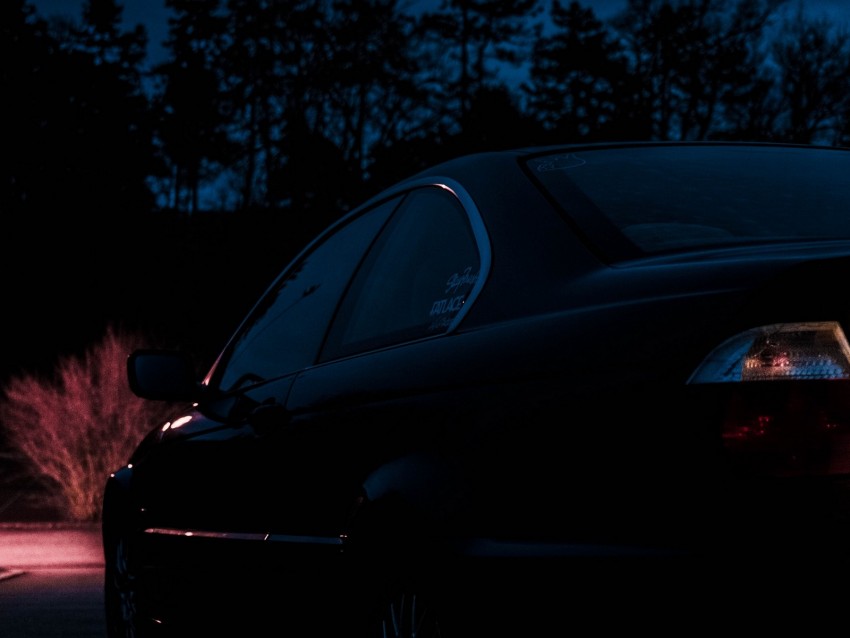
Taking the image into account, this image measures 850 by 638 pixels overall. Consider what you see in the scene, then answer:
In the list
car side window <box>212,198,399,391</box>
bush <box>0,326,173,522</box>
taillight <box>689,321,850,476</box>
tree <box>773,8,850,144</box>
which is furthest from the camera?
tree <box>773,8,850,144</box>

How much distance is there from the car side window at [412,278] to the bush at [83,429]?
8.39m

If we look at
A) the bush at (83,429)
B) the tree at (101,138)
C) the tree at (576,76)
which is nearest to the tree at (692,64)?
the tree at (576,76)

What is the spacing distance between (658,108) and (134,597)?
3951cm

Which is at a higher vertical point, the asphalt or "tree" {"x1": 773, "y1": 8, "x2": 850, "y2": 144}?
"tree" {"x1": 773, "y1": 8, "x2": 850, "y2": 144}

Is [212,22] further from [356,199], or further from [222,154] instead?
[356,199]

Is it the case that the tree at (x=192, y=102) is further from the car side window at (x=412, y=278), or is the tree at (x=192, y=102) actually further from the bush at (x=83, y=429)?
the car side window at (x=412, y=278)

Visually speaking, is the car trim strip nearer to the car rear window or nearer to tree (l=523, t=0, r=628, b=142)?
the car rear window

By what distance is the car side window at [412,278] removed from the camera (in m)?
3.11

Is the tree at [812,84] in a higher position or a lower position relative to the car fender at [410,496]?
higher

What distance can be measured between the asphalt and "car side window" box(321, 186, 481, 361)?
6.43 metres

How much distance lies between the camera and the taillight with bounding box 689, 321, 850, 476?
2.04 m

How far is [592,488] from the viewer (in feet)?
7.23

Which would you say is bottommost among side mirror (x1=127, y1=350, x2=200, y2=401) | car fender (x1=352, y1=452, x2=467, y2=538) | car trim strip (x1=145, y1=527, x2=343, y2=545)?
car trim strip (x1=145, y1=527, x2=343, y2=545)

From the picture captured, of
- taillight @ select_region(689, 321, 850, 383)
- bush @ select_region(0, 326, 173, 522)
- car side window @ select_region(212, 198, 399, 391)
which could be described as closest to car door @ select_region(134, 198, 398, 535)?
car side window @ select_region(212, 198, 399, 391)
